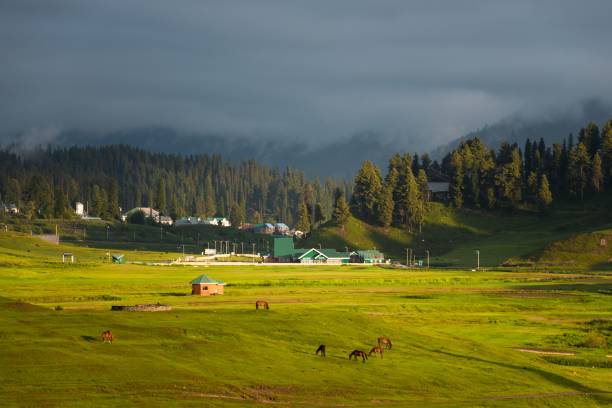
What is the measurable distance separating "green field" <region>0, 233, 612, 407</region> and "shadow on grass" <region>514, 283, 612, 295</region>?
24.5m

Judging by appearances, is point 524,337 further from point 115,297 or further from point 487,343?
point 115,297

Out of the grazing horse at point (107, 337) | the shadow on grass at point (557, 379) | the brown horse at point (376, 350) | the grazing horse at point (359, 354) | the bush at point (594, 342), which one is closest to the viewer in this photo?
the grazing horse at point (107, 337)

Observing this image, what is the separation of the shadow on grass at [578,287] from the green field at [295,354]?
24.5 metres

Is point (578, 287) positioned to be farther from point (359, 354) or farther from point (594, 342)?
point (359, 354)

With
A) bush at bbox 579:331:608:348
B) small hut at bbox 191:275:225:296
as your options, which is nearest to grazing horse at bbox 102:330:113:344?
bush at bbox 579:331:608:348

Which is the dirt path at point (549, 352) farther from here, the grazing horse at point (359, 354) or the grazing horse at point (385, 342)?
the grazing horse at point (359, 354)

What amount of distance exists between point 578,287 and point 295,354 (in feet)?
301

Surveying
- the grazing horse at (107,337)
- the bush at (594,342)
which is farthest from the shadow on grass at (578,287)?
the grazing horse at (107,337)

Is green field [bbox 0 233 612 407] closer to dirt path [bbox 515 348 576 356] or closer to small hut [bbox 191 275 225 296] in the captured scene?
dirt path [bbox 515 348 576 356]

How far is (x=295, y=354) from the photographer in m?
60.3

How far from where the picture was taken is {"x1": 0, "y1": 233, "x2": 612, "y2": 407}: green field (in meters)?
47.7

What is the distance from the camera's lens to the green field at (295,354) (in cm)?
4769

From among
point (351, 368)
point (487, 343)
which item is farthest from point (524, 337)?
point (351, 368)

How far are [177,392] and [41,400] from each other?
689 centimetres
